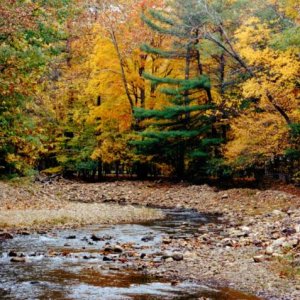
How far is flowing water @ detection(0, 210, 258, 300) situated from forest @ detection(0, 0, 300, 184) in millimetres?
3674

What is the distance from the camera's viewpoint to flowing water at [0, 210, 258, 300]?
25.6 ft

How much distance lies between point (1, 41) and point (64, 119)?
998 inches

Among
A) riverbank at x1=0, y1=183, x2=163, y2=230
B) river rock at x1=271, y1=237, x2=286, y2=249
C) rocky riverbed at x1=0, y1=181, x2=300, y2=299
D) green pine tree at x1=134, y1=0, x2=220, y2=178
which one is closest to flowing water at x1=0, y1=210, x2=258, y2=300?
rocky riverbed at x1=0, y1=181, x2=300, y2=299

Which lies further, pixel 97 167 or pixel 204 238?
pixel 97 167

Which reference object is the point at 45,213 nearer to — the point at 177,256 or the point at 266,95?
the point at 177,256

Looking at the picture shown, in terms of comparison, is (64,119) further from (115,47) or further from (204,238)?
(204,238)

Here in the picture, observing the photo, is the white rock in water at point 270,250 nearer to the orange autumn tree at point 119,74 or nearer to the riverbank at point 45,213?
the riverbank at point 45,213

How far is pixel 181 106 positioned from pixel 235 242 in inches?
752

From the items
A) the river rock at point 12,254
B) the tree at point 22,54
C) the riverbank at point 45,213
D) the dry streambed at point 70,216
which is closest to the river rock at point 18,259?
the river rock at point 12,254

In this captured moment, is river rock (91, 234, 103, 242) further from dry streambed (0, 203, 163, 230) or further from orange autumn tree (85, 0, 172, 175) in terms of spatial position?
orange autumn tree (85, 0, 172, 175)

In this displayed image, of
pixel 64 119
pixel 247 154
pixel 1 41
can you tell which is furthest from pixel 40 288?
pixel 64 119

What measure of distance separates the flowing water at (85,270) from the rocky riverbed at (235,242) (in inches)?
16.8

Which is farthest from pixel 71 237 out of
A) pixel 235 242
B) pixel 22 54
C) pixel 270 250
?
pixel 270 250

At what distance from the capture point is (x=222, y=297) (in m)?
7.73
